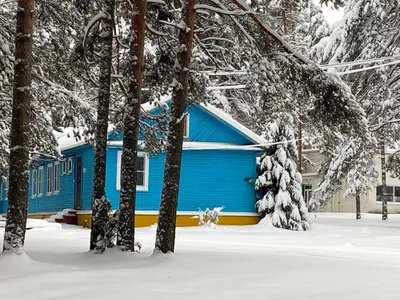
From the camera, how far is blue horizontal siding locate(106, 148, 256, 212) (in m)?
24.6

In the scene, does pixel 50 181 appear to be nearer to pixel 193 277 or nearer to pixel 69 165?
pixel 69 165

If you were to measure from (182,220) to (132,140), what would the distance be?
14.7 meters

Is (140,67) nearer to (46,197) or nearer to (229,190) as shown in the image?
(229,190)

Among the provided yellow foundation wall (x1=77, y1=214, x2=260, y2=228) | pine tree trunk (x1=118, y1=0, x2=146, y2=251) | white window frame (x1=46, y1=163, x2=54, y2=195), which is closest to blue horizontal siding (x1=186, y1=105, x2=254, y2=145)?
yellow foundation wall (x1=77, y1=214, x2=260, y2=228)

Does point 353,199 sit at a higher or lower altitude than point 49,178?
lower

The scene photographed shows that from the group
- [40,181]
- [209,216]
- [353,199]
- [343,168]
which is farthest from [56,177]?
[353,199]

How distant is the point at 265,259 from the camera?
9383 millimetres

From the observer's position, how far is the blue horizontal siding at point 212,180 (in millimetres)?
24578

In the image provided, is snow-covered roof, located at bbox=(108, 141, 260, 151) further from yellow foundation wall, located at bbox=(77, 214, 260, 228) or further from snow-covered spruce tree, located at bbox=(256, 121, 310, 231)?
yellow foundation wall, located at bbox=(77, 214, 260, 228)

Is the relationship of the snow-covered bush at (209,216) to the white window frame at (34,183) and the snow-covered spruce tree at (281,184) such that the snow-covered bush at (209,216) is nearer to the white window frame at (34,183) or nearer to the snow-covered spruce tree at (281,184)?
the snow-covered spruce tree at (281,184)

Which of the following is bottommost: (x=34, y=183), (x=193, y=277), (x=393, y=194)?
(x=193, y=277)

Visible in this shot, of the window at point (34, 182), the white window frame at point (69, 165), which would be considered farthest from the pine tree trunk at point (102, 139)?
the window at point (34, 182)

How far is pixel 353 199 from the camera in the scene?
159ft

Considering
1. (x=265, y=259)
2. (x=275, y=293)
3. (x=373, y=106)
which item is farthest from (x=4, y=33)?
(x=373, y=106)
